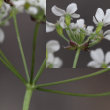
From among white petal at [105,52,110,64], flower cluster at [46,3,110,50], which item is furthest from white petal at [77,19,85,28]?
white petal at [105,52,110,64]

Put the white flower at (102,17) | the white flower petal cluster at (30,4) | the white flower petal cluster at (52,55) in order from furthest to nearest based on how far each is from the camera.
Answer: the white flower petal cluster at (52,55)
the white flower at (102,17)
the white flower petal cluster at (30,4)

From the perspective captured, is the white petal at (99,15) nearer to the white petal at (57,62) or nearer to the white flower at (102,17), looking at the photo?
the white flower at (102,17)

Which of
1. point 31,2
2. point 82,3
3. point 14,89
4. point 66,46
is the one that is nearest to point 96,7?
point 82,3

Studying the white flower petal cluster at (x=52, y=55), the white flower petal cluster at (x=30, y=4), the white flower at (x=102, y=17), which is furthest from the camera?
A: the white flower petal cluster at (x=52, y=55)

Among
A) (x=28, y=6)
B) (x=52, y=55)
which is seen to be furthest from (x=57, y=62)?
(x=28, y=6)

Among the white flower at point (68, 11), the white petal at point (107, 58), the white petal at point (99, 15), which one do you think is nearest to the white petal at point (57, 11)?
the white flower at point (68, 11)

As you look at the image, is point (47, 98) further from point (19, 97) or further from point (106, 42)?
point (106, 42)
